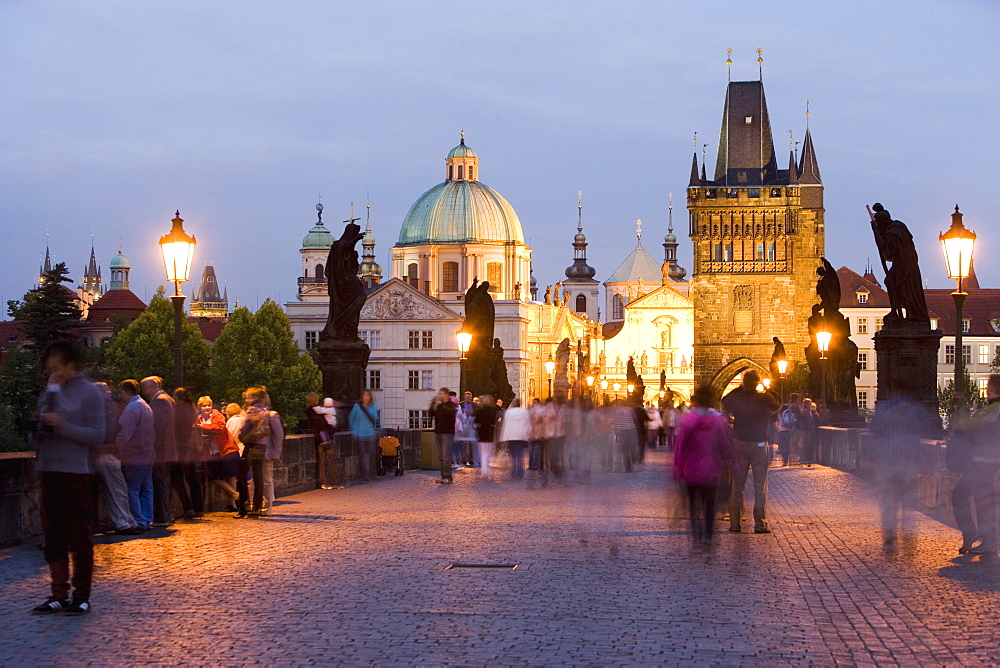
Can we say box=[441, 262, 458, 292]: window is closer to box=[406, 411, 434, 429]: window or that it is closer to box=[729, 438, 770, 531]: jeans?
box=[406, 411, 434, 429]: window

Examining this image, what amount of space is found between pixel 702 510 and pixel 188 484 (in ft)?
19.3

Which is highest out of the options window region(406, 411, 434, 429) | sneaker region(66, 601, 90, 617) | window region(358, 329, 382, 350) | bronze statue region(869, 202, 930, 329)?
window region(358, 329, 382, 350)

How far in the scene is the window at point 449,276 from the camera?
120 metres

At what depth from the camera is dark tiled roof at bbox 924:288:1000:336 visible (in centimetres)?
10256

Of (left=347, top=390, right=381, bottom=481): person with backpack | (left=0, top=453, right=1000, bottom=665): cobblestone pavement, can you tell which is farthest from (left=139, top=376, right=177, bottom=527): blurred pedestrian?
(left=347, top=390, right=381, bottom=481): person with backpack

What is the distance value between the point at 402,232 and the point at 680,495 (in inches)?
4368

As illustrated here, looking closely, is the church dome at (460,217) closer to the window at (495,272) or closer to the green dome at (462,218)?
the green dome at (462,218)

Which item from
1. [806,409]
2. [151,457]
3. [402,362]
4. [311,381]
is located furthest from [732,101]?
[151,457]

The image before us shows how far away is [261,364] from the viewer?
284 ft

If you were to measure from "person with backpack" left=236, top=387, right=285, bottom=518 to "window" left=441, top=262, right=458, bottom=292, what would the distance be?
102914mm

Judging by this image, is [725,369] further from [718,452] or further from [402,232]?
[718,452]

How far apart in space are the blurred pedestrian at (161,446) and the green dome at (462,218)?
103755 mm

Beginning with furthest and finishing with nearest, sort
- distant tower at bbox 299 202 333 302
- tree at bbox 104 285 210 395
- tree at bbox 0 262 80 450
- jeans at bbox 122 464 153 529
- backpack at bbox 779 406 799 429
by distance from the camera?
distant tower at bbox 299 202 333 302, tree at bbox 104 285 210 395, tree at bbox 0 262 80 450, backpack at bbox 779 406 799 429, jeans at bbox 122 464 153 529

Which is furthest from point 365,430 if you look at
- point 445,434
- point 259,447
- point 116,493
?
point 116,493
